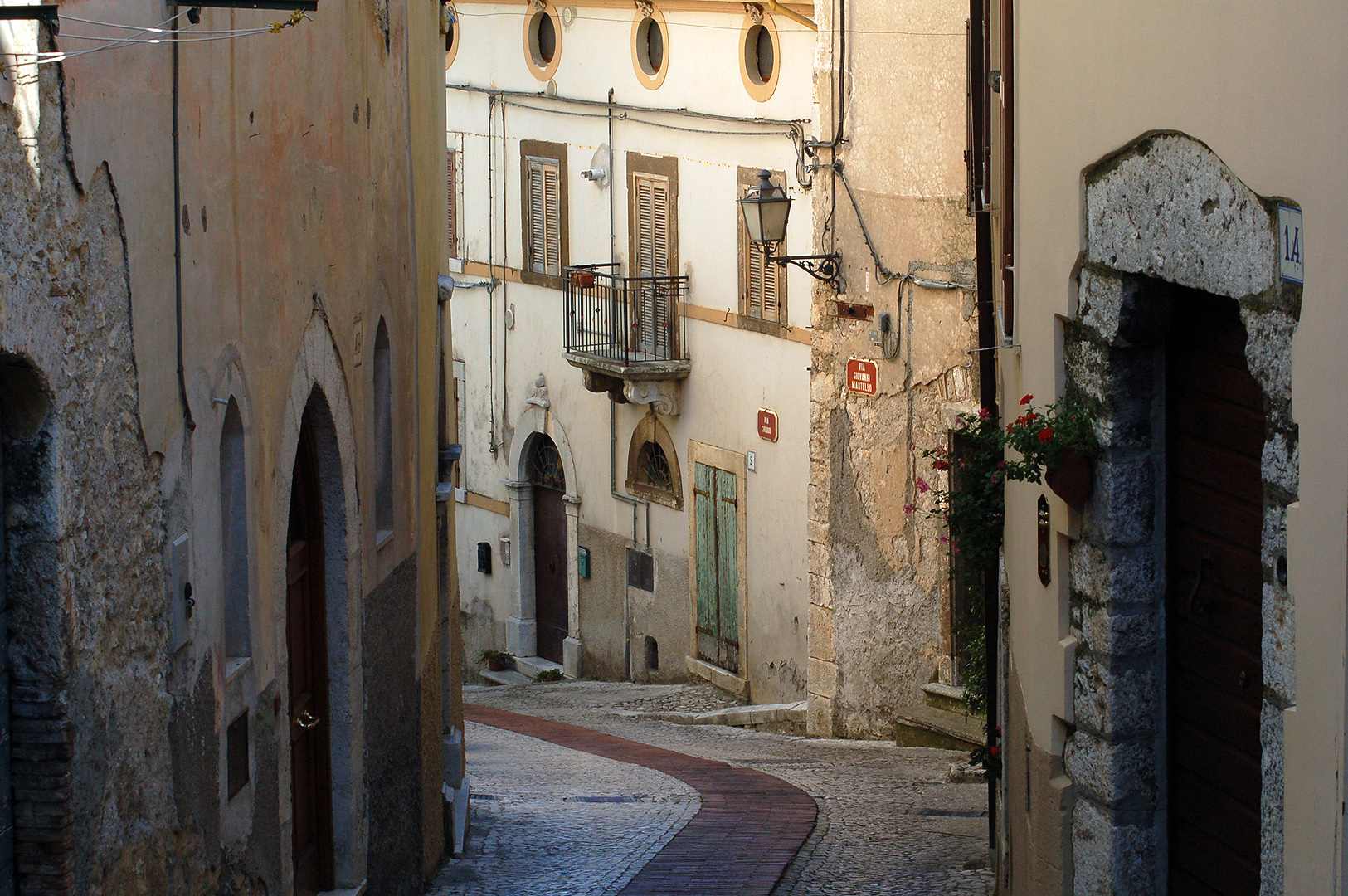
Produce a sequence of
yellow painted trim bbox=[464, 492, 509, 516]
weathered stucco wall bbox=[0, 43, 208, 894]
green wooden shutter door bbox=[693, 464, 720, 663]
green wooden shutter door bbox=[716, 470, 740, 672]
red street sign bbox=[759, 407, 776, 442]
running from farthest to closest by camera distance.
A: yellow painted trim bbox=[464, 492, 509, 516]
green wooden shutter door bbox=[693, 464, 720, 663]
green wooden shutter door bbox=[716, 470, 740, 672]
red street sign bbox=[759, 407, 776, 442]
weathered stucco wall bbox=[0, 43, 208, 894]

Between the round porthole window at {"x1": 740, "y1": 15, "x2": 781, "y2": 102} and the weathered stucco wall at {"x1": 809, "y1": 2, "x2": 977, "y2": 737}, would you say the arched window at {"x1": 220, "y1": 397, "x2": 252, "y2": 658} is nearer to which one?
the weathered stucco wall at {"x1": 809, "y1": 2, "x2": 977, "y2": 737}

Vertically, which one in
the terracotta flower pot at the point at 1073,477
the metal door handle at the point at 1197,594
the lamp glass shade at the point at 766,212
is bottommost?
the metal door handle at the point at 1197,594

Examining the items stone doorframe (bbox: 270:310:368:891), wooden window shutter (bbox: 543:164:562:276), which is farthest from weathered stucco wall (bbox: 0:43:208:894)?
wooden window shutter (bbox: 543:164:562:276)

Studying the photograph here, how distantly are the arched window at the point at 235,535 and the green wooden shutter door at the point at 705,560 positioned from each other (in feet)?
40.2

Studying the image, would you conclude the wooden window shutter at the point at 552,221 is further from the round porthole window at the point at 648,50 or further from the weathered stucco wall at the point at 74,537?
the weathered stucco wall at the point at 74,537

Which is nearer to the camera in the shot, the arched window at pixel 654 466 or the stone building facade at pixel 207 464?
the stone building facade at pixel 207 464

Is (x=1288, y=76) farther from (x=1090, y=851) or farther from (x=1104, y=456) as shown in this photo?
(x=1090, y=851)

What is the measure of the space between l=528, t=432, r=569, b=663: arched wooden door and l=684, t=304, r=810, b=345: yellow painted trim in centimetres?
351

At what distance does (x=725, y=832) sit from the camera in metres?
9.55

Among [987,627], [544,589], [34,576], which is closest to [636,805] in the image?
[987,627]

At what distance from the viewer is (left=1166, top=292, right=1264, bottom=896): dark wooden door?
4793 mm

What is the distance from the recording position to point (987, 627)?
8250 mm

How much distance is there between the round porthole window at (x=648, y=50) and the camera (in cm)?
1834

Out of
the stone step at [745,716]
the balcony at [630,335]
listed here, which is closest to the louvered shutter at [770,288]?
the balcony at [630,335]
